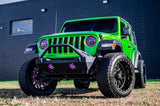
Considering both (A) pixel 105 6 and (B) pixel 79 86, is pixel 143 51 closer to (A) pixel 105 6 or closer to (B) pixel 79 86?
(A) pixel 105 6

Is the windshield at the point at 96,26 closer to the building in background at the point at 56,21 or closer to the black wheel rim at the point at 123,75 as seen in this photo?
the black wheel rim at the point at 123,75

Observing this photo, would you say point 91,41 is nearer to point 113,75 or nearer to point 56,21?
point 113,75

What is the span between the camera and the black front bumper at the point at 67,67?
4.22 m

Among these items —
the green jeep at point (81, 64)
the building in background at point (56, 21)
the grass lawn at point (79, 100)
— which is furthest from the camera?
the building in background at point (56, 21)

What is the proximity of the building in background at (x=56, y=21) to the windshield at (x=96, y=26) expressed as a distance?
793 centimetres

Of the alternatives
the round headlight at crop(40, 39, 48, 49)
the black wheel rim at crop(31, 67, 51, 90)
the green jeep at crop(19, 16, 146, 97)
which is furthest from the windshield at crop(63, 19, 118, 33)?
the black wheel rim at crop(31, 67, 51, 90)

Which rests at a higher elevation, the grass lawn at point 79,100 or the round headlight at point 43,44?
the round headlight at point 43,44

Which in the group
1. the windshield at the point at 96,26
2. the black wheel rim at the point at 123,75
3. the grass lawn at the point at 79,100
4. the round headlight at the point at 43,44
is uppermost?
the windshield at the point at 96,26

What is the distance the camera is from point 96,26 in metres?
5.67

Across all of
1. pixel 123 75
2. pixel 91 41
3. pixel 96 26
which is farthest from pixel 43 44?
pixel 123 75

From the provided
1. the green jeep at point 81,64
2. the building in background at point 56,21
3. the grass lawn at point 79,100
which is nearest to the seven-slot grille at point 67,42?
the green jeep at point 81,64

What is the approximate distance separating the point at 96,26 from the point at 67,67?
1.69 metres

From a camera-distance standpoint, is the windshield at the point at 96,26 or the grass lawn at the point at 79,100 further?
the windshield at the point at 96,26

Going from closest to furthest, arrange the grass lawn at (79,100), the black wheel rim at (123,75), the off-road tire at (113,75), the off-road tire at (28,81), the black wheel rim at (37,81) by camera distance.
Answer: the grass lawn at (79,100)
the off-road tire at (113,75)
the black wheel rim at (123,75)
the off-road tire at (28,81)
the black wheel rim at (37,81)
